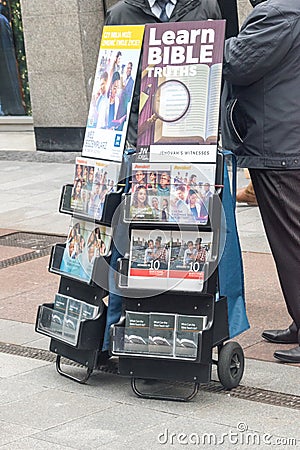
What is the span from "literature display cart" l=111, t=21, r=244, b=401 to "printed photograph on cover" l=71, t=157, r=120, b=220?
0.49ft

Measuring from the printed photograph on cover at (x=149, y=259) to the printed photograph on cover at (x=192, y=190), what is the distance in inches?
6.5

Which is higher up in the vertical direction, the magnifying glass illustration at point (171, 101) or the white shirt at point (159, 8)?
the white shirt at point (159, 8)

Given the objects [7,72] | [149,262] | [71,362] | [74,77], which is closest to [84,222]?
[149,262]

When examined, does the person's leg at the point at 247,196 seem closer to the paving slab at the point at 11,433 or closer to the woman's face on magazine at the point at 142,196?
the woman's face on magazine at the point at 142,196

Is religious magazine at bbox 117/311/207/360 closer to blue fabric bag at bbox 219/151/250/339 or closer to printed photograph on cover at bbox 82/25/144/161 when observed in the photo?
blue fabric bag at bbox 219/151/250/339

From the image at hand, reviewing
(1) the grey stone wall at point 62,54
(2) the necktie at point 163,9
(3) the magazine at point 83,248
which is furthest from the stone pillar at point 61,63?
(3) the magazine at point 83,248

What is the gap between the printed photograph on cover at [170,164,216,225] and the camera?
4.77 m

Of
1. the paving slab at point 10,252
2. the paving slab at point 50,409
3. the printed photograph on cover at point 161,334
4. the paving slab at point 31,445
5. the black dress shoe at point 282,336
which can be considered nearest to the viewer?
the paving slab at point 31,445

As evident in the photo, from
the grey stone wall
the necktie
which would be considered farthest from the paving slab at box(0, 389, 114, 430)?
the grey stone wall

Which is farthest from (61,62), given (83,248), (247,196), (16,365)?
(83,248)

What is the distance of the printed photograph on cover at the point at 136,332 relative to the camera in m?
4.90

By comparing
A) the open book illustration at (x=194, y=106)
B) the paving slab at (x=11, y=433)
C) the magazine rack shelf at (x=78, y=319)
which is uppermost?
the open book illustration at (x=194, y=106)

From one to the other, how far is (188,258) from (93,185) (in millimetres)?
677

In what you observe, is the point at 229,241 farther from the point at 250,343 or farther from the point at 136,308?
the point at 250,343
